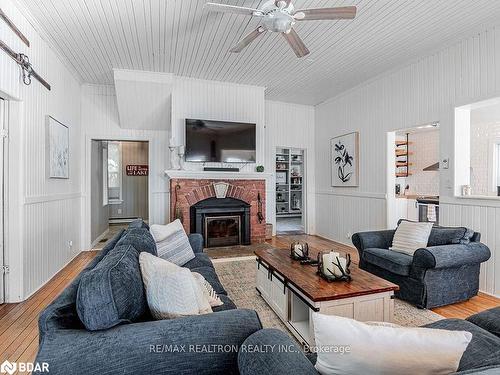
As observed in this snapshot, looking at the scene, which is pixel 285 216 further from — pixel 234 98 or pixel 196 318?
pixel 196 318

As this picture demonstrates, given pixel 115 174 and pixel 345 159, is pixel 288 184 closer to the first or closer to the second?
pixel 345 159

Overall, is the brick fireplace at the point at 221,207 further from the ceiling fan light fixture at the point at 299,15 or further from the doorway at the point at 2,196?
the ceiling fan light fixture at the point at 299,15

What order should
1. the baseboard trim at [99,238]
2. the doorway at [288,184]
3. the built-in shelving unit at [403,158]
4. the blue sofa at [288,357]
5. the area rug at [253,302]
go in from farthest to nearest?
the doorway at [288,184] < the built-in shelving unit at [403,158] < the baseboard trim at [99,238] < the area rug at [253,302] < the blue sofa at [288,357]

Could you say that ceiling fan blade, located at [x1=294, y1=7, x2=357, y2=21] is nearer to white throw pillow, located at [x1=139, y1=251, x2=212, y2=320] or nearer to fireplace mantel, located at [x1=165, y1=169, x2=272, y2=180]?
white throw pillow, located at [x1=139, y1=251, x2=212, y2=320]

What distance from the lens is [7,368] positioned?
184cm

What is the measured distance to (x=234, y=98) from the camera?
17.2 feet

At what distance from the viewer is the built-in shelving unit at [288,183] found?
9.27m

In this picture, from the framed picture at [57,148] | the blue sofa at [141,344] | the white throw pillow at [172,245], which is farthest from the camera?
the framed picture at [57,148]

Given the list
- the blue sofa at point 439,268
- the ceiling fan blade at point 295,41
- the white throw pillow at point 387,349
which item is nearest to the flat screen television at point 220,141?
the ceiling fan blade at point 295,41

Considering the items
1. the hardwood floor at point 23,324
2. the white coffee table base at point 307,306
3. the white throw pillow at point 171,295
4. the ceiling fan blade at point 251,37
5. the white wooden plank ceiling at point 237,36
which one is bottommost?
the hardwood floor at point 23,324

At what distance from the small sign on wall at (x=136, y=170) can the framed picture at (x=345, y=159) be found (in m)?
5.18

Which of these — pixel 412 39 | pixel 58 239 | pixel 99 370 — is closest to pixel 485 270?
pixel 412 39

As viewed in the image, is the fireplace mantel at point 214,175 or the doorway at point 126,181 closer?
the fireplace mantel at point 214,175

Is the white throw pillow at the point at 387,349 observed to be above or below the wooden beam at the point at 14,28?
below
